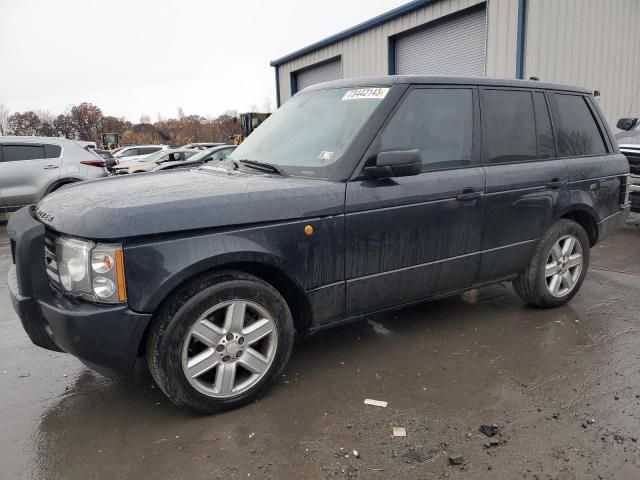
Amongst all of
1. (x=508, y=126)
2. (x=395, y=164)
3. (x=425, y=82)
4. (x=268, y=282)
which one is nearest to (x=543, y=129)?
(x=508, y=126)

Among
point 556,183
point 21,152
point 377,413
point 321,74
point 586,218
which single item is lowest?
point 377,413

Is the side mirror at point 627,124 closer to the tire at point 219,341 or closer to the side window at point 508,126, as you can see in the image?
the side window at point 508,126

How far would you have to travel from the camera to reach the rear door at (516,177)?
3785mm

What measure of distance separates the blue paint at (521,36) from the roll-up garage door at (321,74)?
710 cm

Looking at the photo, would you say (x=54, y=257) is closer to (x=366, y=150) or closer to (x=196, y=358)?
(x=196, y=358)

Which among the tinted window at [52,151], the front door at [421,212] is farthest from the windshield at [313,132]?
the tinted window at [52,151]

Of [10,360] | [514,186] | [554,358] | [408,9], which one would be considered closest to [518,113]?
[514,186]

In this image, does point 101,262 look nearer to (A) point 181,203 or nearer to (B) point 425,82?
(A) point 181,203

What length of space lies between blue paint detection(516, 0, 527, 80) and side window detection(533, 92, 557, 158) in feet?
24.6

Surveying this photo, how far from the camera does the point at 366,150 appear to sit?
3174 millimetres

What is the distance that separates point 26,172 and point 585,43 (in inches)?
467

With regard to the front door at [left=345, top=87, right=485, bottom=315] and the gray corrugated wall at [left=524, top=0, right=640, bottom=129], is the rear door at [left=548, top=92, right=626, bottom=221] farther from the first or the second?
the gray corrugated wall at [left=524, top=0, right=640, bottom=129]

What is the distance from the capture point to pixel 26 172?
379 inches

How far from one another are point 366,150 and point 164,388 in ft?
5.95
